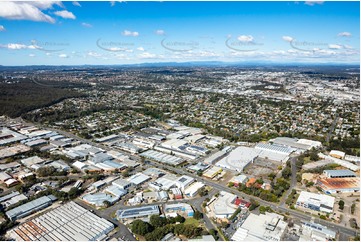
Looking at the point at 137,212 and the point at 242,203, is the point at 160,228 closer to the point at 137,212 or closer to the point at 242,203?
the point at 137,212

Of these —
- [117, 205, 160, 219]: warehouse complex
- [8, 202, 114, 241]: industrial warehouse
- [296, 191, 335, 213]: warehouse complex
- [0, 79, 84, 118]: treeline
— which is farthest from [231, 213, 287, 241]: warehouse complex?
[0, 79, 84, 118]: treeline

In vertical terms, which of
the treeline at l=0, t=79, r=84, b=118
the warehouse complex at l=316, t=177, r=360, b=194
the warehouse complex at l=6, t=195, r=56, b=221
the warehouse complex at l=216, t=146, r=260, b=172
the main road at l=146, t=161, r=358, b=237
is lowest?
the main road at l=146, t=161, r=358, b=237

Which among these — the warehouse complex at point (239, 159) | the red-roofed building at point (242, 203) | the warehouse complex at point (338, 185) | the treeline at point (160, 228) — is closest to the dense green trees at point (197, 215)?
the treeline at point (160, 228)

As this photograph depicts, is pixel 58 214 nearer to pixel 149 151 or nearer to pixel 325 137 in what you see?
pixel 149 151

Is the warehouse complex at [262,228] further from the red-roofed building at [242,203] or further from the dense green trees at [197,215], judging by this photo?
the dense green trees at [197,215]

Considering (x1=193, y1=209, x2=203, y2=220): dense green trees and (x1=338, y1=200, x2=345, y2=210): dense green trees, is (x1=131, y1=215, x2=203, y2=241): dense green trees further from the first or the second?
(x1=338, y1=200, x2=345, y2=210): dense green trees

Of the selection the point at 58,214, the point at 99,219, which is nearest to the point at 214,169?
the point at 99,219

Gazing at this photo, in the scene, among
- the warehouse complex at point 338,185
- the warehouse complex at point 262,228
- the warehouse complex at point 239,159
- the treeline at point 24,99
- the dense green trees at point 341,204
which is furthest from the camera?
the treeline at point 24,99
